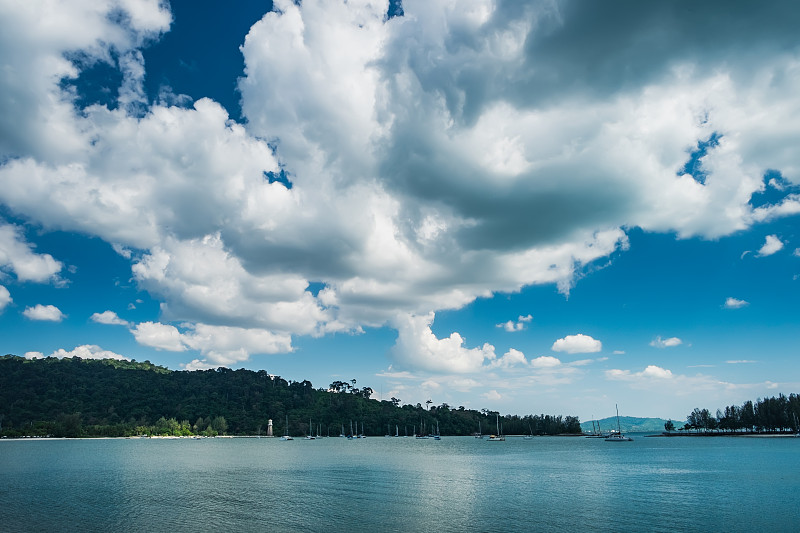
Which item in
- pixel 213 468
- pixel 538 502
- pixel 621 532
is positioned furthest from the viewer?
pixel 213 468

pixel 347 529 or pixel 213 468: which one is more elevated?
pixel 347 529

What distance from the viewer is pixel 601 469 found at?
332ft

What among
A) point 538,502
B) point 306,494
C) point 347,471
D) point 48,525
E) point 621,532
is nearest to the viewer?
point 621,532

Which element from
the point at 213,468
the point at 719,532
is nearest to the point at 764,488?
the point at 719,532

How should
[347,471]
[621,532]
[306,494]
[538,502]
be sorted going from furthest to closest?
[347,471]
[306,494]
[538,502]
[621,532]

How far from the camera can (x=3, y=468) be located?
325 ft

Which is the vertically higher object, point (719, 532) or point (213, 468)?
point (719, 532)

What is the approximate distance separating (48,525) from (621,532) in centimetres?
5021

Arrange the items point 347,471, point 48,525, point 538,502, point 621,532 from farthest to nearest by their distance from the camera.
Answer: point 347,471
point 538,502
point 48,525
point 621,532

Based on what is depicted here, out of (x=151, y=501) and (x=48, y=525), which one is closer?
(x=48, y=525)

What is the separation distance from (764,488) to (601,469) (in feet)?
124

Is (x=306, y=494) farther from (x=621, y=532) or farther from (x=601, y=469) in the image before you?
(x=601, y=469)

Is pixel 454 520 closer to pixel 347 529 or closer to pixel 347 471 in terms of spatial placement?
pixel 347 529

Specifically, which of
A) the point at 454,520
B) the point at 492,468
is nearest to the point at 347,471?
the point at 492,468
